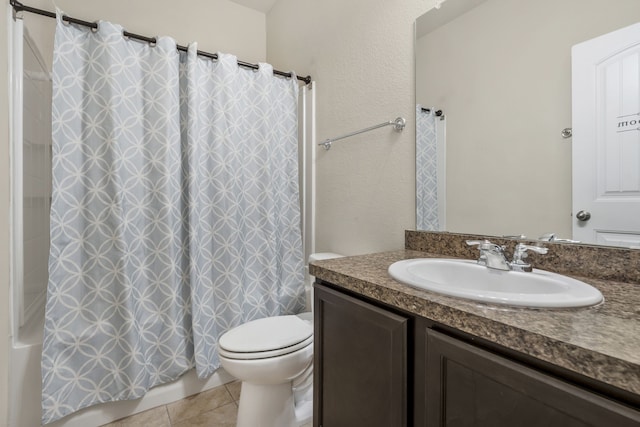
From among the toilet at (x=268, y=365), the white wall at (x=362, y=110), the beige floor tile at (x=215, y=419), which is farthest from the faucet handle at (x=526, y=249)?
the beige floor tile at (x=215, y=419)

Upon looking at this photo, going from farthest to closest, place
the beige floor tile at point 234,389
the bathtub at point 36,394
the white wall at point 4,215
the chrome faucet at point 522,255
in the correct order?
the beige floor tile at point 234,389 < the bathtub at point 36,394 < the white wall at point 4,215 < the chrome faucet at point 522,255

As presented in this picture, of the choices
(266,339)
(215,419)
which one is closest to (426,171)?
(266,339)

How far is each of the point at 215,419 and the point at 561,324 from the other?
1601 mm

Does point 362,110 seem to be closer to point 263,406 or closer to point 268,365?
point 268,365

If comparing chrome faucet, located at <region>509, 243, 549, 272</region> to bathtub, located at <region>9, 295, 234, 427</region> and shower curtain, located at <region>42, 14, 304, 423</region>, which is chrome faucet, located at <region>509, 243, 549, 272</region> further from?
bathtub, located at <region>9, 295, 234, 427</region>

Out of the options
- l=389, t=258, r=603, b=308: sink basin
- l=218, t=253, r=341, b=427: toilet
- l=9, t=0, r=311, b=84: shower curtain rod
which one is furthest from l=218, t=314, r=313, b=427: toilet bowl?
l=9, t=0, r=311, b=84: shower curtain rod

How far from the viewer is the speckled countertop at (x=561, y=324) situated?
1.35ft

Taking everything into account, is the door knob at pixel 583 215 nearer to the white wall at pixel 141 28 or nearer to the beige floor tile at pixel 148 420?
the beige floor tile at pixel 148 420

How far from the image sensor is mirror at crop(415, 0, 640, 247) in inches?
35.6

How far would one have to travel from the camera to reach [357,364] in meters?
0.83

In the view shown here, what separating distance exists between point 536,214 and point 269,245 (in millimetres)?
1367

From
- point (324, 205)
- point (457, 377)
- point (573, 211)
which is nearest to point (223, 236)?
point (324, 205)

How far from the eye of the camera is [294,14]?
7.05 ft

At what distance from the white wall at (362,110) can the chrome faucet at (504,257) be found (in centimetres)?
45
